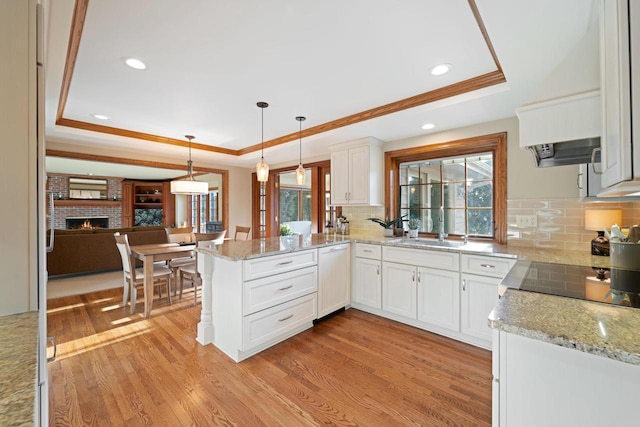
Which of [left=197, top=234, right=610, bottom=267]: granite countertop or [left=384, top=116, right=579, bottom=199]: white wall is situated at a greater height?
[left=384, top=116, right=579, bottom=199]: white wall

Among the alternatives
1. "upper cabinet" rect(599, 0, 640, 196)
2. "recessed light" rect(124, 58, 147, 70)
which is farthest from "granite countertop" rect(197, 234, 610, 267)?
"recessed light" rect(124, 58, 147, 70)

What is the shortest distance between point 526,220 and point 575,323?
7.15ft

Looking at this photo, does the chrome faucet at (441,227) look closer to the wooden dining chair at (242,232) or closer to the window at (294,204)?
the wooden dining chair at (242,232)

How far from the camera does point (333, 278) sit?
3.09 metres

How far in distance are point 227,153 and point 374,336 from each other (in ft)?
12.5

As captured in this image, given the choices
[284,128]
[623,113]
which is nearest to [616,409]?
[623,113]

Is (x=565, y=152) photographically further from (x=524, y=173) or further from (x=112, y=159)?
(x=112, y=159)

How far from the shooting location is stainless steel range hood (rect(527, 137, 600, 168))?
1.34 m

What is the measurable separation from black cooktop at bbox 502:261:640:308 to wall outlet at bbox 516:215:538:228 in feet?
3.33

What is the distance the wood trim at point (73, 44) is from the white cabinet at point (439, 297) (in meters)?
3.12

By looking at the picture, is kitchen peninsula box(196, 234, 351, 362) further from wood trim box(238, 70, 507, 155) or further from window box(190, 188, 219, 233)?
window box(190, 188, 219, 233)

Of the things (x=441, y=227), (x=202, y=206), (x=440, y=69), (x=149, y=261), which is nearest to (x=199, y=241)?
(x=149, y=261)

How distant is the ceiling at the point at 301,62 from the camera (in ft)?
4.84

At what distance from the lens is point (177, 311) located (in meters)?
3.32
